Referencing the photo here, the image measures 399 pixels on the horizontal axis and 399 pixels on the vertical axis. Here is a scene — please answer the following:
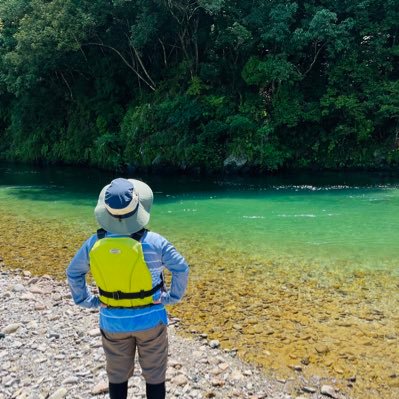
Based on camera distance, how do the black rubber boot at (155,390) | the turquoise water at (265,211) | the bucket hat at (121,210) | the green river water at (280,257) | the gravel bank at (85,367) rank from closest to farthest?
the bucket hat at (121,210), the black rubber boot at (155,390), the gravel bank at (85,367), the green river water at (280,257), the turquoise water at (265,211)

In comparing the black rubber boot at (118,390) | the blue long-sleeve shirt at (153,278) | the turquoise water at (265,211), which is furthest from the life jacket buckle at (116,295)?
the turquoise water at (265,211)

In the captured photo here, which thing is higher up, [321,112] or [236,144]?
[321,112]

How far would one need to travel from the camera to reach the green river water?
17.7 ft

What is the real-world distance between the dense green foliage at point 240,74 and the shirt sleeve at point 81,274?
18.7 m

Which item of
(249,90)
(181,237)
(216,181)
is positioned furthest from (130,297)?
(249,90)

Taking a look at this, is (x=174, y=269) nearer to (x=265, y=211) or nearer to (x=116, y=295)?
(x=116, y=295)

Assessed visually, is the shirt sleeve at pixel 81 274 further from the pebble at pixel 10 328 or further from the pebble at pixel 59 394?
the pebble at pixel 10 328

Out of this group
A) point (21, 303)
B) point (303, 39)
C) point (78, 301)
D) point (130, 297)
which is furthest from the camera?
point (303, 39)

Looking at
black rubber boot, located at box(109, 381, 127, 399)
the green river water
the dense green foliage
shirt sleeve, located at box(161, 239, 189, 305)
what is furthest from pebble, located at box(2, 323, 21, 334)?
the dense green foliage

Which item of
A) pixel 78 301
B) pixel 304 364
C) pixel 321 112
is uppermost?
pixel 321 112

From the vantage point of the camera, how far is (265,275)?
8.02 meters

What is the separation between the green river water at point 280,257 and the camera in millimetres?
5398

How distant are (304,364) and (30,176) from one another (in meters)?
23.7

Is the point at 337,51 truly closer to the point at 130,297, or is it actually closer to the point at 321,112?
the point at 321,112
